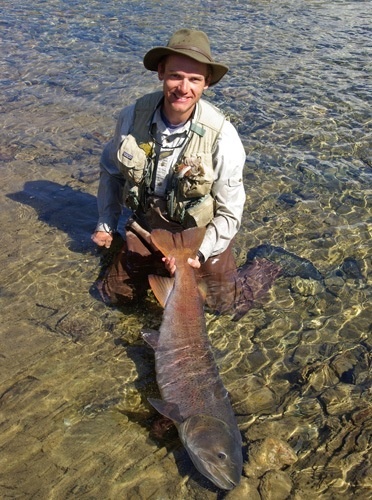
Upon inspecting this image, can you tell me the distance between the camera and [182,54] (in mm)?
4547

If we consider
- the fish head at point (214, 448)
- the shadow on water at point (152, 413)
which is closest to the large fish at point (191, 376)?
the fish head at point (214, 448)

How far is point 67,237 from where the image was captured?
6.51 meters

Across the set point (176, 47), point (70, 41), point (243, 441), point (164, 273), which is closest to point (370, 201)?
point (164, 273)

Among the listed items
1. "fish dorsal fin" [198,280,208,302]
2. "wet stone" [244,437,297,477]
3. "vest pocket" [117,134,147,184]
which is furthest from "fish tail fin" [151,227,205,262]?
"wet stone" [244,437,297,477]

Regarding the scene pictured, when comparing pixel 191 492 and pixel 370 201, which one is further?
pixel 370 201

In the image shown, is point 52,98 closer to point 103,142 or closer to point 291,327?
point 103,142

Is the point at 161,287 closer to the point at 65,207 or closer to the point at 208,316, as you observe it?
the point at 208,316

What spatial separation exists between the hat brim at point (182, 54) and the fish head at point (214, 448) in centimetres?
271

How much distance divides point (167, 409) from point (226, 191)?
2.10 m

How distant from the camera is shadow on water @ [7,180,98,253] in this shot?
6.57 m

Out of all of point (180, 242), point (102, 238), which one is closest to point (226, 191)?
point (180, 242)

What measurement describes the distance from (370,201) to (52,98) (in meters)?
5.93

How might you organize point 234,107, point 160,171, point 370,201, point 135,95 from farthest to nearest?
point 135,95 < point 234,107 < point 370,201 < point 160,171

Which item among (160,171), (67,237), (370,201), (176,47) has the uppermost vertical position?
(176,47)
